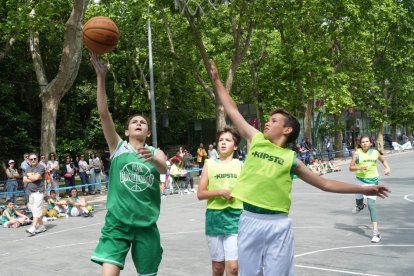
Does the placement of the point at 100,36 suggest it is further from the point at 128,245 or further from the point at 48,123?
the point at 48,123

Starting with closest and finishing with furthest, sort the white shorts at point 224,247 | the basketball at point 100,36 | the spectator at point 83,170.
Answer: the basketball at point 100,36 < the white shorts at point 224,247 < the spectator at point 83,170

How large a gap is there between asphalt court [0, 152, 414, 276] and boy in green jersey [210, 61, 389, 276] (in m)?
3.51

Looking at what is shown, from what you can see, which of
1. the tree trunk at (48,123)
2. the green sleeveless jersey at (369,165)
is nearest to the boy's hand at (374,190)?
the green sleeveless jersey at (369,165)

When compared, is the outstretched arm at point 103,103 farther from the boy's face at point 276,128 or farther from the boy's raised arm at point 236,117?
the boy's face at point 276,128

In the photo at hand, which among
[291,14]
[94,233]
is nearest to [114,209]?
[94,233]

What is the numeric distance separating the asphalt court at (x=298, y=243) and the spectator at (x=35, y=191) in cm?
38

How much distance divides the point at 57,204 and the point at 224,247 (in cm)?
1163

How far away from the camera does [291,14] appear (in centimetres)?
2806

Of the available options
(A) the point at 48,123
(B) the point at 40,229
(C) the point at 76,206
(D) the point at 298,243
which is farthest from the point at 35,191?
(A) the point at 48,123

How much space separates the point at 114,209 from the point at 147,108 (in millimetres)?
33270

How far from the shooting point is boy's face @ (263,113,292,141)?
4719mm

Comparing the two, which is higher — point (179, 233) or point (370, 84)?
point (370, 84)

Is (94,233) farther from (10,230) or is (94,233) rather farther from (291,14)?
(291,14)

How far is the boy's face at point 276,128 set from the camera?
4.72 meters
